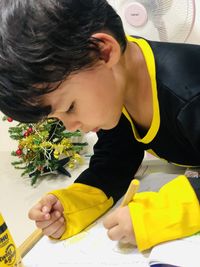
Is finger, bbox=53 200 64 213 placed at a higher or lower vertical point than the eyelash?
lower

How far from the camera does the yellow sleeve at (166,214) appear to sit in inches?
22.6

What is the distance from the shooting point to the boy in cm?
54

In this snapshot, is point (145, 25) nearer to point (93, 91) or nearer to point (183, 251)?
point (93, 91)

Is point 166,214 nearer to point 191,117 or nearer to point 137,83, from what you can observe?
point 191,117

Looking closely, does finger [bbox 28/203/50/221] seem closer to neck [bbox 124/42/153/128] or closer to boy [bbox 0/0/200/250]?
boy [bbox 0/0/200/250]

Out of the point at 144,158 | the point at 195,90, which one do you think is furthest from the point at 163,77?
the point at 144,158

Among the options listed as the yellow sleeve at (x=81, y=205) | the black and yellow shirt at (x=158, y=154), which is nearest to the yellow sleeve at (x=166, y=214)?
the black and yellow shirt at (x=158, y=154)

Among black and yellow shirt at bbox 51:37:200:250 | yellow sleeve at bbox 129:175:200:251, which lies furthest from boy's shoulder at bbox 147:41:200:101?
yellow sleeve at bbox 129:175:200:251

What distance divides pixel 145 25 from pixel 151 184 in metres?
0.45

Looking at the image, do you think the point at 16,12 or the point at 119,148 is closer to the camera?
the point at 16,12

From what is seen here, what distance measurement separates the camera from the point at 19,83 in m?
0.54

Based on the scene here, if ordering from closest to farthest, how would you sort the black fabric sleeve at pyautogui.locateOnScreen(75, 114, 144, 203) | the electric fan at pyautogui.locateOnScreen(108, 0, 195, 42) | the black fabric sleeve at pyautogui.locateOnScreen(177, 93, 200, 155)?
1. the black fabric sleeve at pyautogui.locateOnScreen(177, 93, 200, 155)
2. the black fabric sleeve at pyautogui.locateOnScreen(75, 114, 144, 203)
3. the electric fan at pyautogui.locateOnScreen(108, 0, 195, 42)

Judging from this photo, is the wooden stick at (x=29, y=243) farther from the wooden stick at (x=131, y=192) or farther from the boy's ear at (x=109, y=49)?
the boy's ear at (x=109, y=49)

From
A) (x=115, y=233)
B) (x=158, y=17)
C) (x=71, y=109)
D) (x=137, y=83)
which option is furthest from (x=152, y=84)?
(x=158, y=17)
